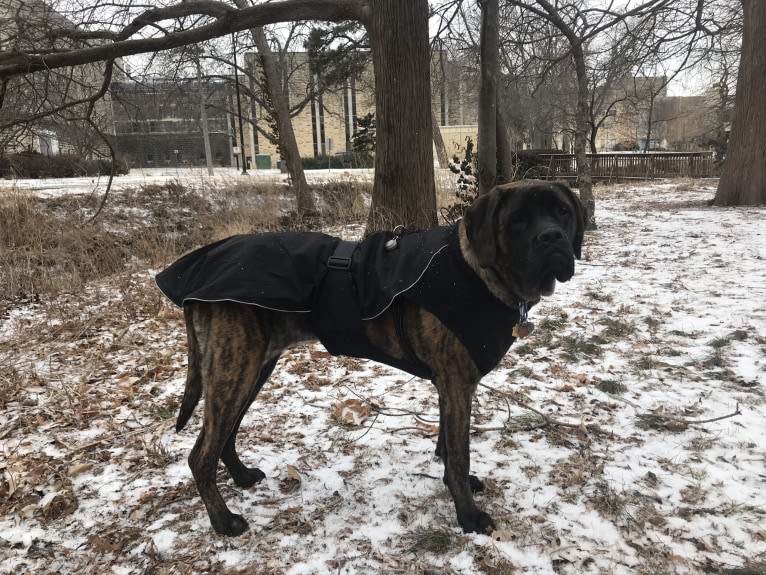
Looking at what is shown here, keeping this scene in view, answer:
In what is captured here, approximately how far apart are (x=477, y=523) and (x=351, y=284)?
1364mm

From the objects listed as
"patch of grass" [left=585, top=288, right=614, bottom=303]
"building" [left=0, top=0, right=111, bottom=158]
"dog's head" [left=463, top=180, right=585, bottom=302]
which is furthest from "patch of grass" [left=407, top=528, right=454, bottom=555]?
"building" [left=0, top=0, right=111, bottom=158]

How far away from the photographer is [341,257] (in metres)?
2.63

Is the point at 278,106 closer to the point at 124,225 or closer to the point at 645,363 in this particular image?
the point at 124,225

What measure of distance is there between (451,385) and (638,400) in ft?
6.33

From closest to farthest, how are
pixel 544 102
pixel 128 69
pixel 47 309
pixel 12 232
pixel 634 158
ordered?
pixel 47 309 → pixel 12 232 → pixel 128 69 → pixel 634 158 → pixel 544 102

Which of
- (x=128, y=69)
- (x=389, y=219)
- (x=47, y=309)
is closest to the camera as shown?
(x=47, y=309)

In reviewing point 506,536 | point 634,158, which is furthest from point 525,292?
point 634,158

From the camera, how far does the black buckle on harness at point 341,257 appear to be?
2598mm

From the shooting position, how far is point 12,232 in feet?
26.1

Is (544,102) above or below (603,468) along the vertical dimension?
above

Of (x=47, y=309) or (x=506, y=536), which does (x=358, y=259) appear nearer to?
(x=506, y=536)

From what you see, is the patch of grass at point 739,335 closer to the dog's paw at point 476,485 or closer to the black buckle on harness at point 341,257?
the dog's paw at point 476,485

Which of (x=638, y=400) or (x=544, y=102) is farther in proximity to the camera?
(x=544, y=102)

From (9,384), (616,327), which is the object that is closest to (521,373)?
(616,327)
